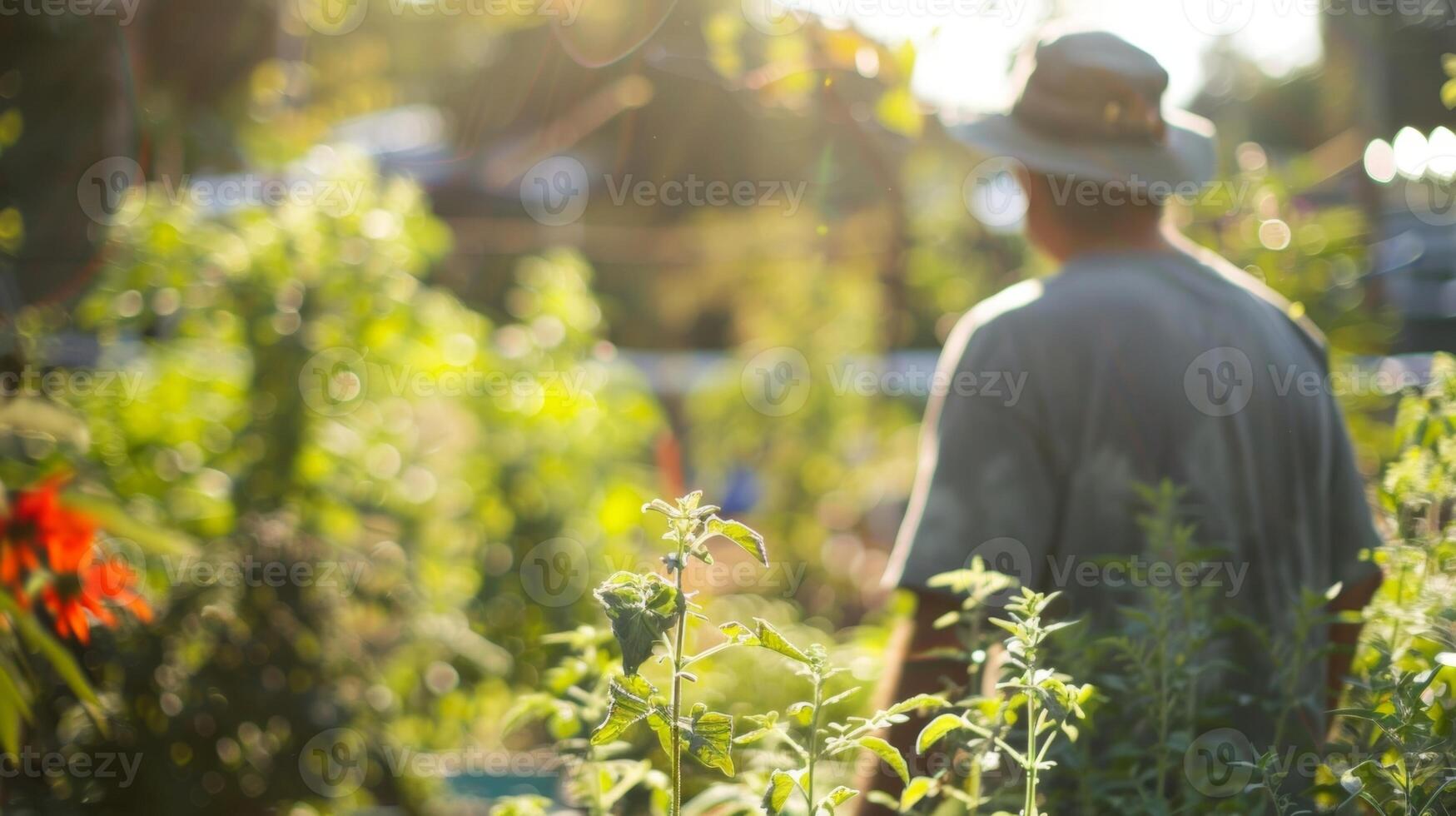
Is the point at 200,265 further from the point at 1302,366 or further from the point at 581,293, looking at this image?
the point at 1302,366

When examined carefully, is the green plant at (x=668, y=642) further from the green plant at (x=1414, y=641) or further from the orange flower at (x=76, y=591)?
the orange flower at (x=76, y=591)

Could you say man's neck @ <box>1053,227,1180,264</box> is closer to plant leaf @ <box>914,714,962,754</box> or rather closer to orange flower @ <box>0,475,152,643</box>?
plant leaf @ <box>914,714,962,754</box>

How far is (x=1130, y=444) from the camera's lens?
1.72m

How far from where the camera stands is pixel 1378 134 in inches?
104

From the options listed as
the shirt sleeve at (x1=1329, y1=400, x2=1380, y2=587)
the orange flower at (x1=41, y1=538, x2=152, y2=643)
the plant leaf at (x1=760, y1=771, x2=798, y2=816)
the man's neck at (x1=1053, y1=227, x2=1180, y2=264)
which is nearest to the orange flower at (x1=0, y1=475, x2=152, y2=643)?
the orange flower at (x1=41, y1=538, x2=152, y2=643)

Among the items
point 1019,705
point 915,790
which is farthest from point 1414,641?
point 915,790

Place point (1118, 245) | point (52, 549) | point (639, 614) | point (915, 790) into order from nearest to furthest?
1. point (639, 614)
2. point (915, 790)
3. point (52, 549)
4. point (1118, 245)

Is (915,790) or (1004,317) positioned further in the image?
(1004,317)

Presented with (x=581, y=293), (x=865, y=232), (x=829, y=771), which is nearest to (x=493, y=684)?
(x=581, y=293)

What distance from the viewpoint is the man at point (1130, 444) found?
1.65 metres

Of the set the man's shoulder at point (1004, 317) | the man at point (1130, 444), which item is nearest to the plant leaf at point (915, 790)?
the man at point (1130, 444)

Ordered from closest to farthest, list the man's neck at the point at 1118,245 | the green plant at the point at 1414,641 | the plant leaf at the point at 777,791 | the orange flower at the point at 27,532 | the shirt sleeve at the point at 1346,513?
1. the plant leaf at the point at 777,791
2. the green plant at the point at 1414,641
3. the orange flower at the point at 27,532
4. the shirt sleeve at the point at 1346,513
5. the man's neck at the point at 1118,245

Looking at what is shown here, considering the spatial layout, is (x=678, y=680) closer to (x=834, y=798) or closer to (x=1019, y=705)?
(x=834, y=798)

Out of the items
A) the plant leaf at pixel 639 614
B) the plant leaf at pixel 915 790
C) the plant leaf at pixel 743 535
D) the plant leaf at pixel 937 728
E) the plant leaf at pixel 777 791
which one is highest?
the plant leaf at pixel 743 535
